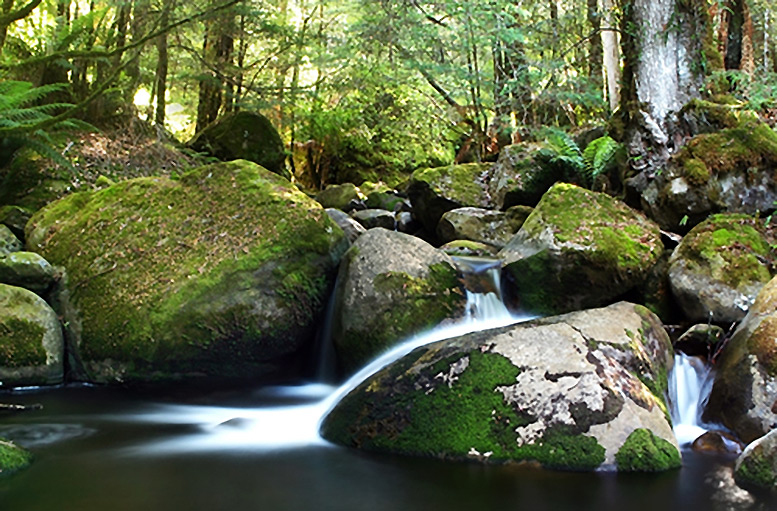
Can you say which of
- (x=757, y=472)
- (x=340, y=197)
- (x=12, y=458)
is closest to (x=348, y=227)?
(x=340, y=197)

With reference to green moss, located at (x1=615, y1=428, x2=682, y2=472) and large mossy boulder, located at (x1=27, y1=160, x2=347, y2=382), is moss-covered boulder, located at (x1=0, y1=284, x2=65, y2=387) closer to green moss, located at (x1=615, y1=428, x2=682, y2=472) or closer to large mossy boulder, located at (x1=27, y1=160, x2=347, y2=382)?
large mossy boulder, located at (x1=27, y1=160, x2=347, y2=382)

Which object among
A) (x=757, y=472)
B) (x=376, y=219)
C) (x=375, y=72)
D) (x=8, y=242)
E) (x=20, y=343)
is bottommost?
(x=757, y=472)

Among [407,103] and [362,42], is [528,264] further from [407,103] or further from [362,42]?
[407,103]

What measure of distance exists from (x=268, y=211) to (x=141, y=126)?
5212mm

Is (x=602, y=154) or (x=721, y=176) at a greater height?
(x=602, y=154)

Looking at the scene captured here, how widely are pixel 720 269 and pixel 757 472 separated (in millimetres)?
2793

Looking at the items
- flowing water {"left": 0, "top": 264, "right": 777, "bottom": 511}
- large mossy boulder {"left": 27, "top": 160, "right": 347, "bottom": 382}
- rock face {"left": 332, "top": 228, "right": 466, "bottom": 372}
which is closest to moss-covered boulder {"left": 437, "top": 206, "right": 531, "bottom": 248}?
large mossy boulder {"left": 27, "top": 160, "right": 347, "bottom": 382}

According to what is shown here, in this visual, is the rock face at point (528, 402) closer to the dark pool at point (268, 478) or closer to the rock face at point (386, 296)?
the dark pool at point (268, 478)

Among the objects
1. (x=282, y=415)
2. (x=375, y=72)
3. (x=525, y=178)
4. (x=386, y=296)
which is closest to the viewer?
(x=282, y=415)

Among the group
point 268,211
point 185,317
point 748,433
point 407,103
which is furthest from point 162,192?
point 407,103

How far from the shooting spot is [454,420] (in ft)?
13.3

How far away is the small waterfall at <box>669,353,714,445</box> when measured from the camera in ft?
15.7

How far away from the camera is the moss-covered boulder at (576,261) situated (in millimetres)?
6336

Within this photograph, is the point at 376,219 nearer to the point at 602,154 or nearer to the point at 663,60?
the point at 602,154
